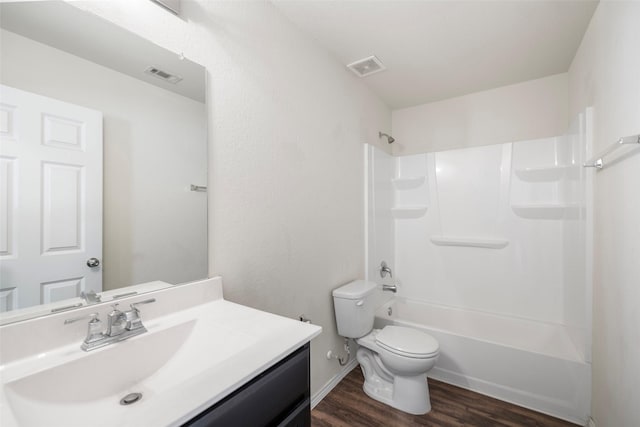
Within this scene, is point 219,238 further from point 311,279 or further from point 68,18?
point 68,18

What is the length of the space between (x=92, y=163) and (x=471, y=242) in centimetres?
284

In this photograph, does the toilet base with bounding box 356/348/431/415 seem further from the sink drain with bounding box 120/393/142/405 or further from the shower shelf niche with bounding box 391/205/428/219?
the sink drain with bounding box 120/393/142/405

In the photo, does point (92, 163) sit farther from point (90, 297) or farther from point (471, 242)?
point (471, 242)

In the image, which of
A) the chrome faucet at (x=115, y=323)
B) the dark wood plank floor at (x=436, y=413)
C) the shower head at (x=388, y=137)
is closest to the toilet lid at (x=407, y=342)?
the dark wood plank floor at (x=436, y=413)

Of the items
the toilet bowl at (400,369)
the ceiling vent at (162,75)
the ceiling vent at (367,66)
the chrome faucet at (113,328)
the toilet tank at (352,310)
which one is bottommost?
the toilet bowl at (400,369)

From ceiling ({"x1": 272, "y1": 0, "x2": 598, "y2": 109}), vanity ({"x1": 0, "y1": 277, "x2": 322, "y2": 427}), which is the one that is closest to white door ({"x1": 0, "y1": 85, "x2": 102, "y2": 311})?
vanity ({"x1": 0, "y1": 277, "x2": 322, "y2": 427})

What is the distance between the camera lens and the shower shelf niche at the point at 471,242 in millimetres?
2545

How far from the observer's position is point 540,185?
2422 mm

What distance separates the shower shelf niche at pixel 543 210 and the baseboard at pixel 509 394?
4.43 ft

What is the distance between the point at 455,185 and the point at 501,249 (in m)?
0.73

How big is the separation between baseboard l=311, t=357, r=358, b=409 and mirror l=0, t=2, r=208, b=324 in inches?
51.3

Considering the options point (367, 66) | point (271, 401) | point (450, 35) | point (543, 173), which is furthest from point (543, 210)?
point (271, 401)

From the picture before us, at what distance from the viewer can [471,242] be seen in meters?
2.64

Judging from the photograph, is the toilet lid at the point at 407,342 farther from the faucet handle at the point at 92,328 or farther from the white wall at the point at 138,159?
the faucet handle at the point at 92,328
